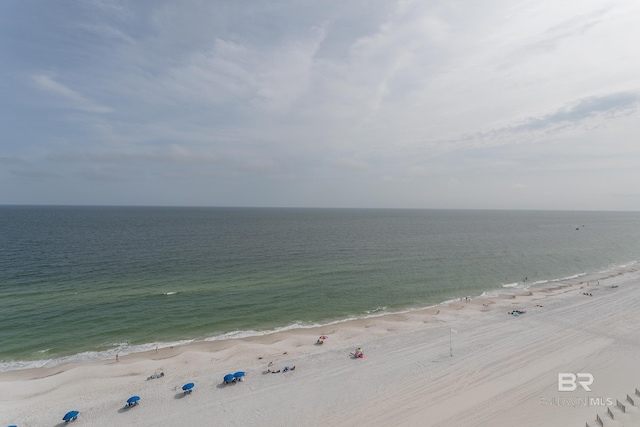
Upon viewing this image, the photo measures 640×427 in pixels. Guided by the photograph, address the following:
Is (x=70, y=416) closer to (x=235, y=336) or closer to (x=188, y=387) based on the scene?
(x=188, y=387)

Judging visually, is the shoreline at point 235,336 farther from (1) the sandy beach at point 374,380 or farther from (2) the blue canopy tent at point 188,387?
(2) the blue canopy tent at point 188,387

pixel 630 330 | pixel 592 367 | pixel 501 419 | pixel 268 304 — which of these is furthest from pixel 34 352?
pixel 630 330

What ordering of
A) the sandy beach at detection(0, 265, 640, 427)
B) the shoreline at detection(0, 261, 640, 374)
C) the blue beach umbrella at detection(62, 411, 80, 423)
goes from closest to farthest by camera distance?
the blue beach umbrella at detection(62, 411, 80, 423) → the sandy beach at detection(0, 265, 640, 427) → the shoreline at detection(0, 261, 640, 374)

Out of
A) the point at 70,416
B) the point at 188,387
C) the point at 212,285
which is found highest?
the point at 212,285

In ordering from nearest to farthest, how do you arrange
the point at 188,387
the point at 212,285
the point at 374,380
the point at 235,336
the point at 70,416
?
the point at 70,416
the point at 188,387
the point at 374,380
the point at 235,336
the point at 212,285

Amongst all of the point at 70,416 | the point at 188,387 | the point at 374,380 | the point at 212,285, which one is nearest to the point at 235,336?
the point at 188,387

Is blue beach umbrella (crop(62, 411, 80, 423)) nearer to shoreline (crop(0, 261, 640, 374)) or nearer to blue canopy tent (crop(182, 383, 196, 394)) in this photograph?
blue canopy tent (crop(182, 383, 196, 394))

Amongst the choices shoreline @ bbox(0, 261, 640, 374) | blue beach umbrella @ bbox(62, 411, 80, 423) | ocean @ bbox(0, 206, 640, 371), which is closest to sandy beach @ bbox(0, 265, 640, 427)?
blue beach umbrella @ bbox(62, 411, 80, 423)

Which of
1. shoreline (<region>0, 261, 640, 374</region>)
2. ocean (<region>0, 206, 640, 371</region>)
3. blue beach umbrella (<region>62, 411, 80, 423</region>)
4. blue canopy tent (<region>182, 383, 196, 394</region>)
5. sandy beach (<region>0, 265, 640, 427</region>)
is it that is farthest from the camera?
ocean (<region>0, 206, 640, 371</region>)
